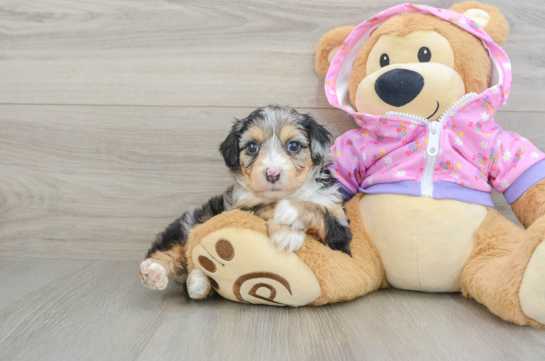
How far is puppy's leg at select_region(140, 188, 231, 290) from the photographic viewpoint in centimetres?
140

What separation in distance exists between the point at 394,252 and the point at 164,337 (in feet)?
2.62

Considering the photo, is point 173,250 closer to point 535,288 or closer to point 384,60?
point 384,60

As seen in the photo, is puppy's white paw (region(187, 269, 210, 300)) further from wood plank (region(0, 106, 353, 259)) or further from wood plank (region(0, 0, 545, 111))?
wood plank (region(0, 0, 545, 111))

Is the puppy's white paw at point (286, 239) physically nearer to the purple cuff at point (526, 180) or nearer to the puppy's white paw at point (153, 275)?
the puppy's white paw at point (153, 275)

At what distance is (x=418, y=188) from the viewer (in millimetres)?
1403

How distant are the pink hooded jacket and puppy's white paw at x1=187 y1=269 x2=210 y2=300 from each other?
2.24 feet

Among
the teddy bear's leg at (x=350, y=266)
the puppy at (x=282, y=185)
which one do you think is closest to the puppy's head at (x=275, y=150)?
the puppy at (x=282, y=185)

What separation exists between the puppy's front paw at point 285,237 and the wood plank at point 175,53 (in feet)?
2.55

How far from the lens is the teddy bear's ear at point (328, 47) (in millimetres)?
1650

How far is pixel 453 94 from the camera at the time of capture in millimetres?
1396

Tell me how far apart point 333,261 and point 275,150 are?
41 cm

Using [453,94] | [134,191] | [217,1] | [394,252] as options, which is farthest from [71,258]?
[453,94]

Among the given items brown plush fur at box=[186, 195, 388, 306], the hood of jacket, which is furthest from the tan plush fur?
the hood of jacket

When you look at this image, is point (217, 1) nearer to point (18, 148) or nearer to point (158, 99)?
point (158, 99)
